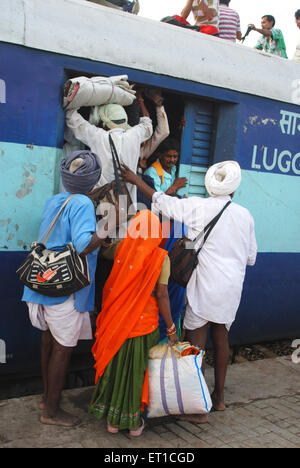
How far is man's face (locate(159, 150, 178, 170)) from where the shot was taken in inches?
150

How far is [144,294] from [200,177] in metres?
1.77

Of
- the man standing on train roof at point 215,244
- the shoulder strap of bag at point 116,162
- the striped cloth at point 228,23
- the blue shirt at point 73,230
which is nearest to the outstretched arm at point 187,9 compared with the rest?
the striped cloth at point 228,23

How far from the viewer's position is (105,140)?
3221 millimetres

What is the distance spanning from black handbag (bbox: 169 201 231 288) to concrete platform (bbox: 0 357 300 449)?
0.93 meters

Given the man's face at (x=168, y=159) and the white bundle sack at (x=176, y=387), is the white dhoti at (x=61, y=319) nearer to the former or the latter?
the white bundle sack at (x=176, y=387)

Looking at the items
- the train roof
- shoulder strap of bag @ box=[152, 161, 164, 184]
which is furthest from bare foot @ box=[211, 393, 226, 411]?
the train roof

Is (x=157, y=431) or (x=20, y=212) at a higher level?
(x=20, y=212)

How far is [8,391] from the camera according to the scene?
3428 millimetres

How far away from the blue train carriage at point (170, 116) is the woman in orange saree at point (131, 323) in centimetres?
82

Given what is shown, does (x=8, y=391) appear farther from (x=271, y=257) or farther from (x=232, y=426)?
(x=271, y=257)

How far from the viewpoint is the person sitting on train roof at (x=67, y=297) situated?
2631mm

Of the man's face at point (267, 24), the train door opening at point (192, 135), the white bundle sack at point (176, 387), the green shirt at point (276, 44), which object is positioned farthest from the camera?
the man's face at point (267, 24)

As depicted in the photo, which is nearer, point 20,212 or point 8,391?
point 20,212

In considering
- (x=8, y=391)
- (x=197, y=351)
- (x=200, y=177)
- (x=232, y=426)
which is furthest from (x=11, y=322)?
(x=200, y=177)
